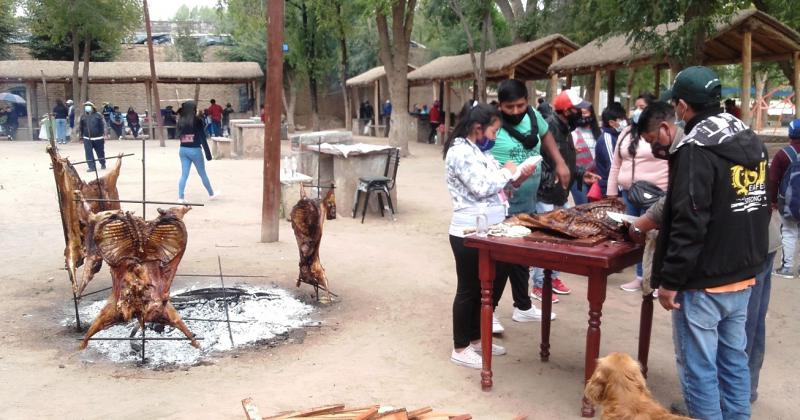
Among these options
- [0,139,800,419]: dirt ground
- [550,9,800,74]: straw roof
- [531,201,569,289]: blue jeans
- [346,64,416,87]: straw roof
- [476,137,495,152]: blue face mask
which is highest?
[346,64,416,87]: straw roof

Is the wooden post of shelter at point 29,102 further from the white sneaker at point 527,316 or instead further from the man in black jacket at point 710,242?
the man in black jacket at point 710,242

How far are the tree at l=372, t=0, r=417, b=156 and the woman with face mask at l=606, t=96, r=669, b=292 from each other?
40.7ft

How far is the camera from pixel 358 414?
11.8 ft

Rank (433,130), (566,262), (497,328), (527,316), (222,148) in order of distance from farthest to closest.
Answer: (433,130), (222,148), (527,316), (497,328), (566,262)

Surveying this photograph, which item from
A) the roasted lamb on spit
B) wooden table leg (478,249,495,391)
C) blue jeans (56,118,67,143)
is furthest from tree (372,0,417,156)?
wooden table leg (478,249,495,391)

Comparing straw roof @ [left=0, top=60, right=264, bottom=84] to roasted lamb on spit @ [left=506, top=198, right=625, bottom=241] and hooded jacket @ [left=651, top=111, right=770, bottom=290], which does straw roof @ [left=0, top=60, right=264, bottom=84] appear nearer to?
roasted lamb on spit @ [left=506, top=198, right=625, bottom=241]

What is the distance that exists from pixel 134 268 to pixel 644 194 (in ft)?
13.2

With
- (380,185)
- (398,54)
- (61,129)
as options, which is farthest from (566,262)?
(61,129)

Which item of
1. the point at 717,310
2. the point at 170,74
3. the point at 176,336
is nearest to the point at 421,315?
the point at 176,336

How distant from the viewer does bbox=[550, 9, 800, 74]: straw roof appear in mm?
12188

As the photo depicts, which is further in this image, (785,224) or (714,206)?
(785,224)

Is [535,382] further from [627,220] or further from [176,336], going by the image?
[176,336]

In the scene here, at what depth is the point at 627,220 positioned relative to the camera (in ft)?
13.2

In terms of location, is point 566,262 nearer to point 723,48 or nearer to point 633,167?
point 633,167
